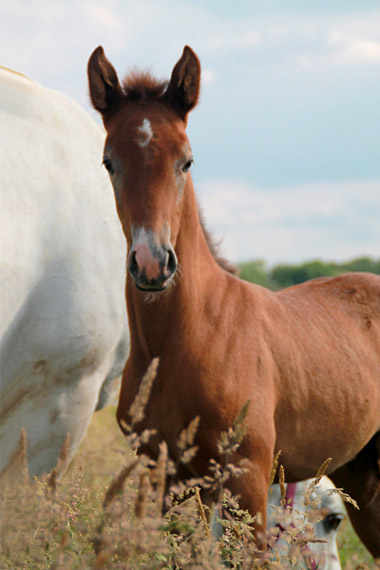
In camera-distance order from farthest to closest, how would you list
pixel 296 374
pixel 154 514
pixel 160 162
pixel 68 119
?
1. pixel 68 119
2. pixel 296 374
3. pixel 160 162
4. pixel 154 514

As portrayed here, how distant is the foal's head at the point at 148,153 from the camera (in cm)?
223

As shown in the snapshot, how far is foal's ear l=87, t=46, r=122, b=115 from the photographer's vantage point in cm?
272

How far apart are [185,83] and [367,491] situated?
217cm

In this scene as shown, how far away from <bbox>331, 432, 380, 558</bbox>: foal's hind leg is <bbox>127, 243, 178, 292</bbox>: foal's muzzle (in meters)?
1.71

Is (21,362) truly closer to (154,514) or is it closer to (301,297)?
(301,297)

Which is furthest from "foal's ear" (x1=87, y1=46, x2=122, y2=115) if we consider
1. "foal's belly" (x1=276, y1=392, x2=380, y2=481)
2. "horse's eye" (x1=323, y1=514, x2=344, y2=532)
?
"horse's eye" (x1=323, y1=514, x2=344, y2=532)

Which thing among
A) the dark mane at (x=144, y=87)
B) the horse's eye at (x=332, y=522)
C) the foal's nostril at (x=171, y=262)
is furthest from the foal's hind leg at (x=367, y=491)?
the dark mane at (x=144, y=87)

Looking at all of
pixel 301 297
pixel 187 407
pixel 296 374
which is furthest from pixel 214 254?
pixel 187 407

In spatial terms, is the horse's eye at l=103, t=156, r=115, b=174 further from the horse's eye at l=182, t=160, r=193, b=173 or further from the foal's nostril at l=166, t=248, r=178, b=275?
the foal's nostril at l=166, t=248, r=178, b=275

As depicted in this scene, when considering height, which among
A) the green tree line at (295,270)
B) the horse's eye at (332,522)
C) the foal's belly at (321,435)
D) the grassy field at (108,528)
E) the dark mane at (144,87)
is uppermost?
the dark mane at (144,87)

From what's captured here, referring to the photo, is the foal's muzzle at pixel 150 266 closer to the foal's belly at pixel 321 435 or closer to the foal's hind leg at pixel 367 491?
the foal's belly at pixel 321 435

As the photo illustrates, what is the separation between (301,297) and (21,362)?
53.8 inches

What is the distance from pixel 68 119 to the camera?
343cm

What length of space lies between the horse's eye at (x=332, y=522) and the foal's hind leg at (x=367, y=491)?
0.30 feet
